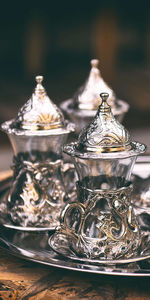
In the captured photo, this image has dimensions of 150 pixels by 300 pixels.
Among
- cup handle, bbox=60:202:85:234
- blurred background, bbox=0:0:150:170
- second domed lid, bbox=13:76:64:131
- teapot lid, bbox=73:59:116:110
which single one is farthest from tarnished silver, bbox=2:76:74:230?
blurred background, bbox=0:0:150:170

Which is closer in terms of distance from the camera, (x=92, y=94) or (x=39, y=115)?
(x=39, y=115)

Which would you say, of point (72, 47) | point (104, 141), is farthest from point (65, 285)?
point (72, 47)

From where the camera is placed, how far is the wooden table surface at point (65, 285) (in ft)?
2.22

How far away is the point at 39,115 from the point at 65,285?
0.86ft

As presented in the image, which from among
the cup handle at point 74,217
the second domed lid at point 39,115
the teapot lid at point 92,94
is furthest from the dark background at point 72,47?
the cup handle at point 74,217

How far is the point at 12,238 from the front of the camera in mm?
810

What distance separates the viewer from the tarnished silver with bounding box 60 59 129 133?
1096 mm

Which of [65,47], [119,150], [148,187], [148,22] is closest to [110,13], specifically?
[148,22]

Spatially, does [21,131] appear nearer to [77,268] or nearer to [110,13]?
[77,268]

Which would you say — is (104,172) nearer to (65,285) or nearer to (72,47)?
(65,285)

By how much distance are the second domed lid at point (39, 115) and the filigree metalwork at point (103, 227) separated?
0.50ft

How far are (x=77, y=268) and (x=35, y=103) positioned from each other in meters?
0.28

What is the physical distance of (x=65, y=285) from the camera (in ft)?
2.29

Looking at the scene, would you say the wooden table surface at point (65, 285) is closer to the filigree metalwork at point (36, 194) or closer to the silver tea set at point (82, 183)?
the silver tea set at point (82, 183)
